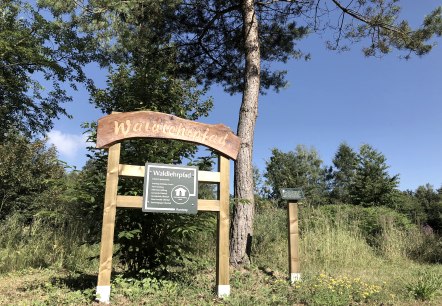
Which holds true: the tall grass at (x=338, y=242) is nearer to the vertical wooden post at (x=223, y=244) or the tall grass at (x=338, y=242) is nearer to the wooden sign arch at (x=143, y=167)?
the vertical wooden post at (x=223, y=244)

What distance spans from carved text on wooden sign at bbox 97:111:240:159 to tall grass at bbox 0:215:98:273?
277 cm

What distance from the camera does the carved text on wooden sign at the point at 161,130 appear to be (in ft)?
14.5

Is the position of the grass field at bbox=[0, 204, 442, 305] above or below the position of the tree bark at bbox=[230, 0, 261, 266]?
below

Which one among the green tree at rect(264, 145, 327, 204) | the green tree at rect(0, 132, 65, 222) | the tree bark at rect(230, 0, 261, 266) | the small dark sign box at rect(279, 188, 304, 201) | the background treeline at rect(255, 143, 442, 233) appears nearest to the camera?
the small dark sign box at rect(279, 188, 304, 201)

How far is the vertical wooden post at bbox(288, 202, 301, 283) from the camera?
539 centimetres

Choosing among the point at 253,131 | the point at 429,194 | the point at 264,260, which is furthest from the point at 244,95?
the point at 429,194

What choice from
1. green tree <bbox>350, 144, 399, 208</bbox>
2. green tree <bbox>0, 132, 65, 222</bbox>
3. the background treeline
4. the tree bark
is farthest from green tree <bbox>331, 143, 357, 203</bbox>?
the tree bark

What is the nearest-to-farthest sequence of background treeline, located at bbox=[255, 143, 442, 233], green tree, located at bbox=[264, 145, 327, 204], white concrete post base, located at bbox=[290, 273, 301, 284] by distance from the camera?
white concrete post base, located at bbox=[290, 273, 301, 284] → background treeline, located at bbox=[255, 143, 442, 233] → green tree, located at bbox=[264, 145, 327, 204]

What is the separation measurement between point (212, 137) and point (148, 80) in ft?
5.30

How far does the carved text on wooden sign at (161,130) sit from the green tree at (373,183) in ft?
86.2

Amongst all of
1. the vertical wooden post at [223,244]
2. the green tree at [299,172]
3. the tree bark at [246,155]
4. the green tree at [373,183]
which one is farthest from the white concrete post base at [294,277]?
the green tree at [299,172]

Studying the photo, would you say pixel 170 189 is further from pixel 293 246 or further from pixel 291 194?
pixel 293 246

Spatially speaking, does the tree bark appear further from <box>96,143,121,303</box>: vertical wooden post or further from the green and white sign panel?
<box>96,143,121,303</box>: vertical wooden post

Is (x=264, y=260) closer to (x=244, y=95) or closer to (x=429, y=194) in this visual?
(x=244, y=95)
